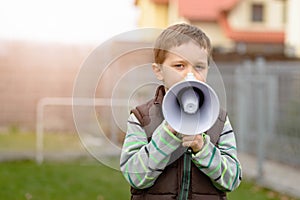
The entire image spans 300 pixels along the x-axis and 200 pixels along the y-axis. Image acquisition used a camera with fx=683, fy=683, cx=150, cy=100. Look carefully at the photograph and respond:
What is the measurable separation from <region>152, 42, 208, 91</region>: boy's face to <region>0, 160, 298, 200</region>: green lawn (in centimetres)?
457

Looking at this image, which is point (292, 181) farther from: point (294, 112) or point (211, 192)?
point (211, 192)

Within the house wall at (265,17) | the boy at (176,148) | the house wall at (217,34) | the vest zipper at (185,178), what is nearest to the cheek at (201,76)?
the boy at (176,148)

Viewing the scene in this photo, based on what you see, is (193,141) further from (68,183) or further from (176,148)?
(68,183)

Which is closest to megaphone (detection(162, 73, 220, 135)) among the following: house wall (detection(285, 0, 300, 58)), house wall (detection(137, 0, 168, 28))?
house wall (detection(137, 0, 168, 28))

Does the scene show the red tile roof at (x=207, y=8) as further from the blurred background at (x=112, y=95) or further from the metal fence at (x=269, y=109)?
the metal fence at (x=269, y=109)

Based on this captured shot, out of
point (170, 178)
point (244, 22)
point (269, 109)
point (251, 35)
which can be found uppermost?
point (244, 22)

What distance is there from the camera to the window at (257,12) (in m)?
29.5

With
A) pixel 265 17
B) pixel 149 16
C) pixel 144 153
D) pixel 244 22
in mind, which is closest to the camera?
pixel 144 153

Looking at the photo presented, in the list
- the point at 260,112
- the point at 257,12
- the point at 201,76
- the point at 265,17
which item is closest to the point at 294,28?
the point at 257,12

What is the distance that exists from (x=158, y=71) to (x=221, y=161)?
344 mm

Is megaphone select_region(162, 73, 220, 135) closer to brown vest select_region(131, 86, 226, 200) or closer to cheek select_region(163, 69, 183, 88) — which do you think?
cheek select_region(163, 69, 183, 88)

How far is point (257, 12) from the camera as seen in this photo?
97.0 feet

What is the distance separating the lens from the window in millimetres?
29453

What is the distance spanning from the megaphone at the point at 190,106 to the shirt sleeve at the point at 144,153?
0.07 meters
